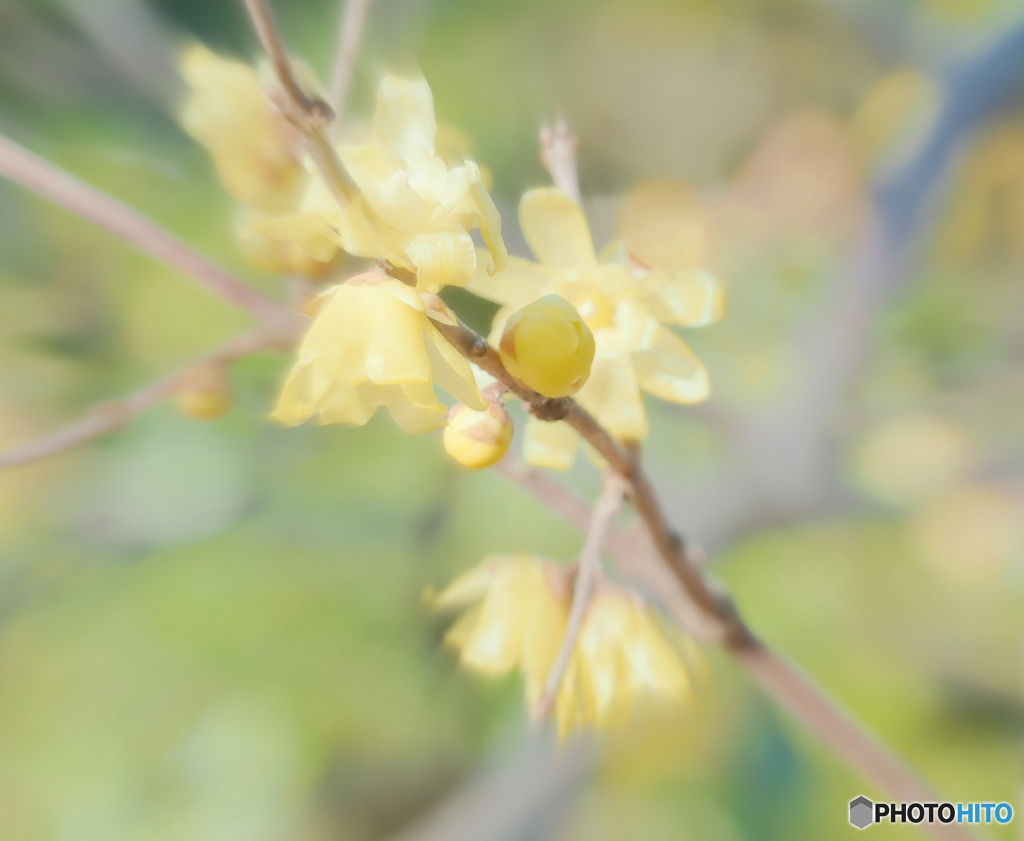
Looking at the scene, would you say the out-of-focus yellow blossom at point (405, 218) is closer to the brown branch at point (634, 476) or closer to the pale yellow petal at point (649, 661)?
the brown branch at point (634, 476)

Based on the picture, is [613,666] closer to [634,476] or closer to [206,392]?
[634,476]

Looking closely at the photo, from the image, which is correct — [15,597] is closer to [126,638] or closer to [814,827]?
[126,638]

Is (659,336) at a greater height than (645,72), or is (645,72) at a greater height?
(645,72)

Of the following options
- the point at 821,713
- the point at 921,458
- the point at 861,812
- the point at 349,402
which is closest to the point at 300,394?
the point at 349,402

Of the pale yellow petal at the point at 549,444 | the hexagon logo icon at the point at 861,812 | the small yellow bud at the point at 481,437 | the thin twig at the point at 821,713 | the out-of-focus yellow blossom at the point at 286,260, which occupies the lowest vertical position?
the hexagon logo icon at the point at 861,812

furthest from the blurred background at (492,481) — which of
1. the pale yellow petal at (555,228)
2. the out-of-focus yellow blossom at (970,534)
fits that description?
the pale yellow petal at (555,228)

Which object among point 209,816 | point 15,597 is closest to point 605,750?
point 209,816
